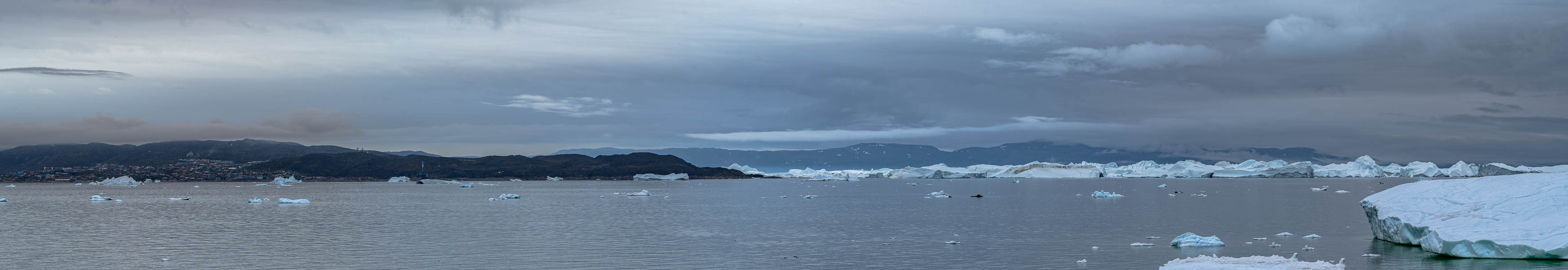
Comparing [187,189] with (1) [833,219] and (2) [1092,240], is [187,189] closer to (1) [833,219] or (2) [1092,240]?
(1) [833,219]

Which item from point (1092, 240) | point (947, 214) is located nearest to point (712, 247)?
point (1092, 240)

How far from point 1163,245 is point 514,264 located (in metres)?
19.2

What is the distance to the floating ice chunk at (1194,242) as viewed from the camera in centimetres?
2928

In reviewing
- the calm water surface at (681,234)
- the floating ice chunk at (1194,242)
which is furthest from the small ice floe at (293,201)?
the floating ice chunk at (1194,242)

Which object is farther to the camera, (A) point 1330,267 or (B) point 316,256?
(B) point 316,256

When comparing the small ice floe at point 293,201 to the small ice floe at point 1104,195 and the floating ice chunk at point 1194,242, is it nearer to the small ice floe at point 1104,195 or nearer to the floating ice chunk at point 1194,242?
the small ice floe at point 1104,195

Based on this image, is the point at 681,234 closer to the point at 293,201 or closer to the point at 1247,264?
the point at 1247,264

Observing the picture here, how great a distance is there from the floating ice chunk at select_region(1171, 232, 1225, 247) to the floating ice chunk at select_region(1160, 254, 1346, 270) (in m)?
4.99

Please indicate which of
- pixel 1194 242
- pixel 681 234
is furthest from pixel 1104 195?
pixel 1194 242

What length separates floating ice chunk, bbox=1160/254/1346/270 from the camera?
21734 millimetres

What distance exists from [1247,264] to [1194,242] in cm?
687

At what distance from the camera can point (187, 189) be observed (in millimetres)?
141875

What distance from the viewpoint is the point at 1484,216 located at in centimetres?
2567

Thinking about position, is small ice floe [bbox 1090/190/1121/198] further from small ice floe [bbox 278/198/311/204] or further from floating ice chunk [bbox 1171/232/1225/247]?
small ice floe [bbox 278/198/311/204]
